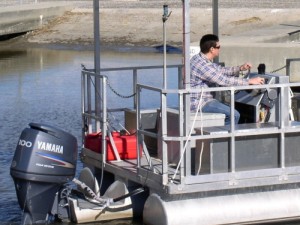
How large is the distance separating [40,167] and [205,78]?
1807 mm

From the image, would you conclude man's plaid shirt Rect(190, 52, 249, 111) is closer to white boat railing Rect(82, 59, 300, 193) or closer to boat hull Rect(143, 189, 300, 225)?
white boat railing Rect(82, 59, 300, 193)

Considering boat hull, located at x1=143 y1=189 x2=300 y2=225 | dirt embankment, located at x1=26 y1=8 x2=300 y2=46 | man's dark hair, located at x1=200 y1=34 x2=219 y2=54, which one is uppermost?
dirt embankment, located at x1=26 y1=8 x2=300 y2=46

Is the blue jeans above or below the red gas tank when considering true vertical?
above

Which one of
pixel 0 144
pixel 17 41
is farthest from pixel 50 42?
pixel 0 144

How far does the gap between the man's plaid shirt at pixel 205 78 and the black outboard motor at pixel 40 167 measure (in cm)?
129

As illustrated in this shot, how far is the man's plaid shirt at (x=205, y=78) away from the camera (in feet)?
29.6

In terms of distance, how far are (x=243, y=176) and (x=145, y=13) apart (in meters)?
27.3

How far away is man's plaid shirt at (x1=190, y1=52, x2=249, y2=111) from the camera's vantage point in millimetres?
9031

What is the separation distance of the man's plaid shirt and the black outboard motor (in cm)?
129

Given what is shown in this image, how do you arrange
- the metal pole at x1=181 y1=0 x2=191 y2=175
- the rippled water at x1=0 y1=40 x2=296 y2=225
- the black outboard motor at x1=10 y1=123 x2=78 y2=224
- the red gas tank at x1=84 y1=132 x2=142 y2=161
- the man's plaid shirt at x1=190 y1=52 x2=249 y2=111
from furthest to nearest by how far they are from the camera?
the rippled water at x1=0 y1=40 x2=296 y2=225, the red gas tank at x1=84 y1=132 x2=142 y2=161, the man's plaid shirt at x1=190 y1=52 x2=249 y2=111, the black outboard motor at x1=10 y1=123 x2=78 y2=224, the metal pole at x1=181 y1=0 x2=191 y2=175

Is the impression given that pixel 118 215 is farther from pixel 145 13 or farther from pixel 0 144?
pixel 145 13

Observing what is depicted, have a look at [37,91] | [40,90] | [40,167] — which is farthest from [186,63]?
[40,90]

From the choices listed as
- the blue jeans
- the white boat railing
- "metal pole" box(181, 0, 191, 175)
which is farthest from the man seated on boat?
"metal pole" box(181, 0, 191, 175)

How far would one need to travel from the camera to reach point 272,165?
29.2 feet
